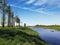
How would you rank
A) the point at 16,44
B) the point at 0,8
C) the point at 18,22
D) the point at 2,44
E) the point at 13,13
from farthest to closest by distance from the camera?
the point at 18,22, the point at 13,13, the point at 0,8, the point at 16,44, the point at 2,44

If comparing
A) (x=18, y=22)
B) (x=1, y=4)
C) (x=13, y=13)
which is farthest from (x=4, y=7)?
(x=18, y=22)

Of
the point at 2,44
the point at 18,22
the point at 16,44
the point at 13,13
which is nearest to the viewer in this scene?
the point at 2,44

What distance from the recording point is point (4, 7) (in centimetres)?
5688

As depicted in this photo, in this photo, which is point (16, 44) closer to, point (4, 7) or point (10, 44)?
point (10, 44)

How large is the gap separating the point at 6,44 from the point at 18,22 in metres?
94.5

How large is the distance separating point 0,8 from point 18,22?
56623 mm

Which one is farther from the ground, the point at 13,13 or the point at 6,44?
the point at 13,13

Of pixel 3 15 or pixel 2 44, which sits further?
pixel 3 15

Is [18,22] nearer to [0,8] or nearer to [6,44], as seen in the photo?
[0,8]

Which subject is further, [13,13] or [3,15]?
[13,13]

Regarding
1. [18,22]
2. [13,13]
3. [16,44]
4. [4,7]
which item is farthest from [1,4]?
[18,22]

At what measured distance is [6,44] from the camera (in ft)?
57.4

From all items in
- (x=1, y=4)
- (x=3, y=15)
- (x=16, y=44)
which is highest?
(x=1, y=4)

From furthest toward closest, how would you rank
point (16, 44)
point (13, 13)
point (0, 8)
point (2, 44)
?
1. point (13, 13)
2. point (0, 8)
3. point (16, 44)
4. point (2, 44)
